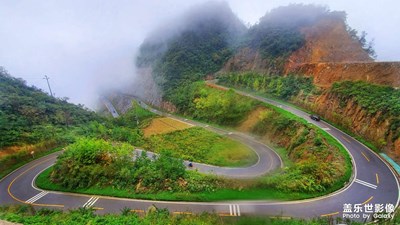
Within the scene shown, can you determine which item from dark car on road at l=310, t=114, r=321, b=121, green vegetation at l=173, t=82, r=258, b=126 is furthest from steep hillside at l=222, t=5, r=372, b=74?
dark car on road at l=310, t=114, r=321, b=121

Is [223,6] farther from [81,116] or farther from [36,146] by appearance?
[36,146]

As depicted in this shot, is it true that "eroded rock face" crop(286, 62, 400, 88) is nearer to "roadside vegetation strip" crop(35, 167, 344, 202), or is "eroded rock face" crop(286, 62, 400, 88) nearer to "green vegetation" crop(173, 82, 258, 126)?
"green vegetation" crop(173, 82, 258, 126)

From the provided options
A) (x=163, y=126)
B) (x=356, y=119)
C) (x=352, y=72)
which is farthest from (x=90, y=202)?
(x=352, y=72)

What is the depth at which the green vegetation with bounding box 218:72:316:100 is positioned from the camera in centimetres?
4828

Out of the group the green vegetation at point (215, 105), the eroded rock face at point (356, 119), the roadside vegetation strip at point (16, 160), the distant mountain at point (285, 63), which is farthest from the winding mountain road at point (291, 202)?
the green vegetation at point (215, 105)

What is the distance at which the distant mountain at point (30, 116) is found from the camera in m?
36.4

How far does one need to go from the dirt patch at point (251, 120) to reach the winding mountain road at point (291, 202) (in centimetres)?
1323

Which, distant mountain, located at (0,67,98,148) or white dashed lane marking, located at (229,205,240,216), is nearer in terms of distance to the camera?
white dashed lane marking, located at (229,205,240,216)

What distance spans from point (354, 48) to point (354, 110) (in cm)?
2345

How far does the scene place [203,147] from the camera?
122ft

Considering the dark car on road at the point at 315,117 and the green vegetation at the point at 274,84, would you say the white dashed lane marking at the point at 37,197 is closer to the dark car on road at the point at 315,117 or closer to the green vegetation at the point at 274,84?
the dark car on road at the point at 315,117

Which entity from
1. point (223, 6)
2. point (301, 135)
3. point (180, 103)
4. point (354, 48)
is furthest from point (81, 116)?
point (223, 6)

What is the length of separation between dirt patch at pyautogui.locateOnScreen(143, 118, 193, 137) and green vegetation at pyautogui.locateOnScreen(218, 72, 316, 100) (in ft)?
57.4

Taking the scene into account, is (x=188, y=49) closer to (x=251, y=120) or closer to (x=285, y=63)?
(x=285, y=63)
